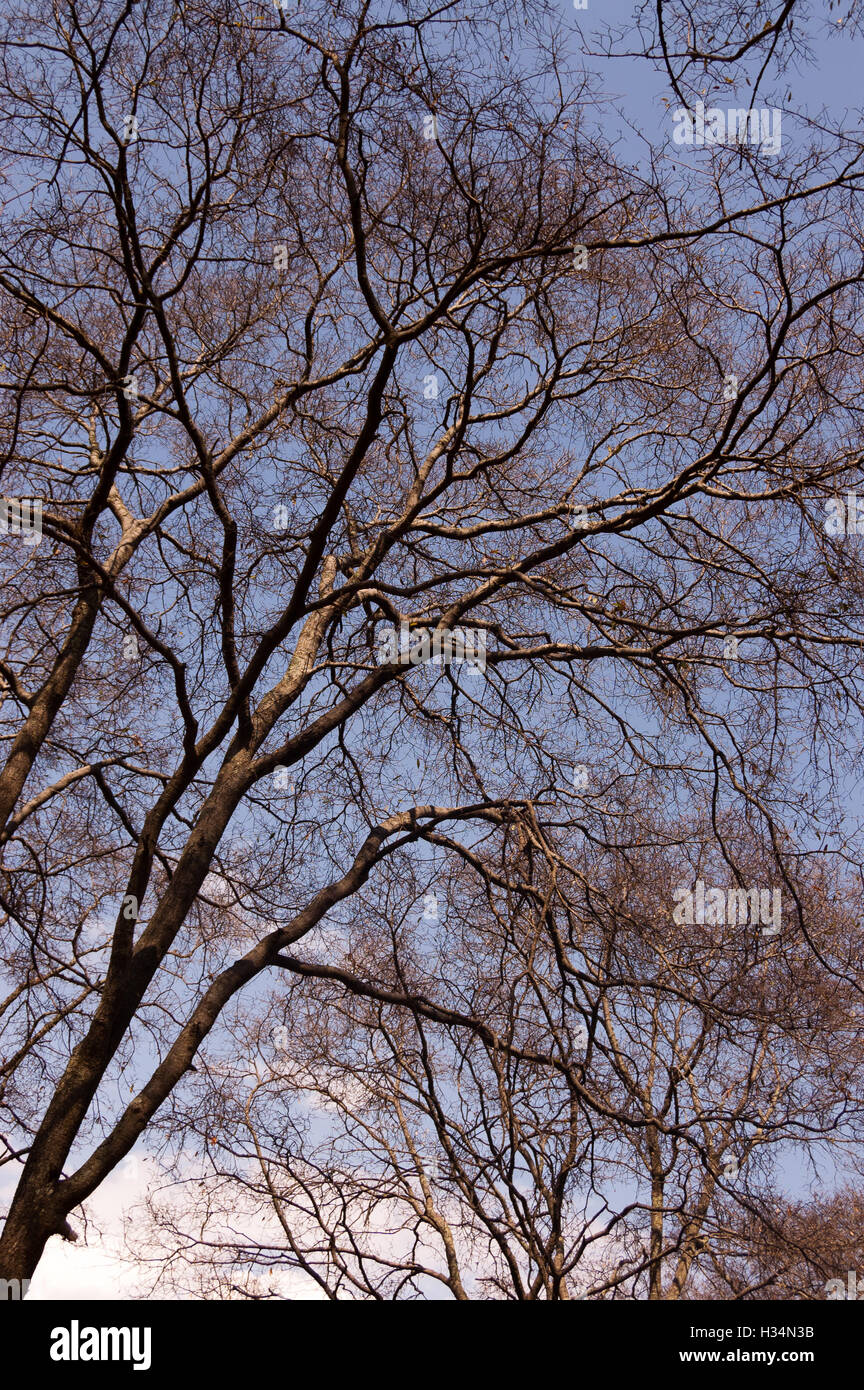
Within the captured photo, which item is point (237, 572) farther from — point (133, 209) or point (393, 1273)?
point (393, 1273)

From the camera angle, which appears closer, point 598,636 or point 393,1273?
point 598,636

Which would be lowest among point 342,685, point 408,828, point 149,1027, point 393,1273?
point 393,1273

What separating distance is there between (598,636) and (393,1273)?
203 inches
